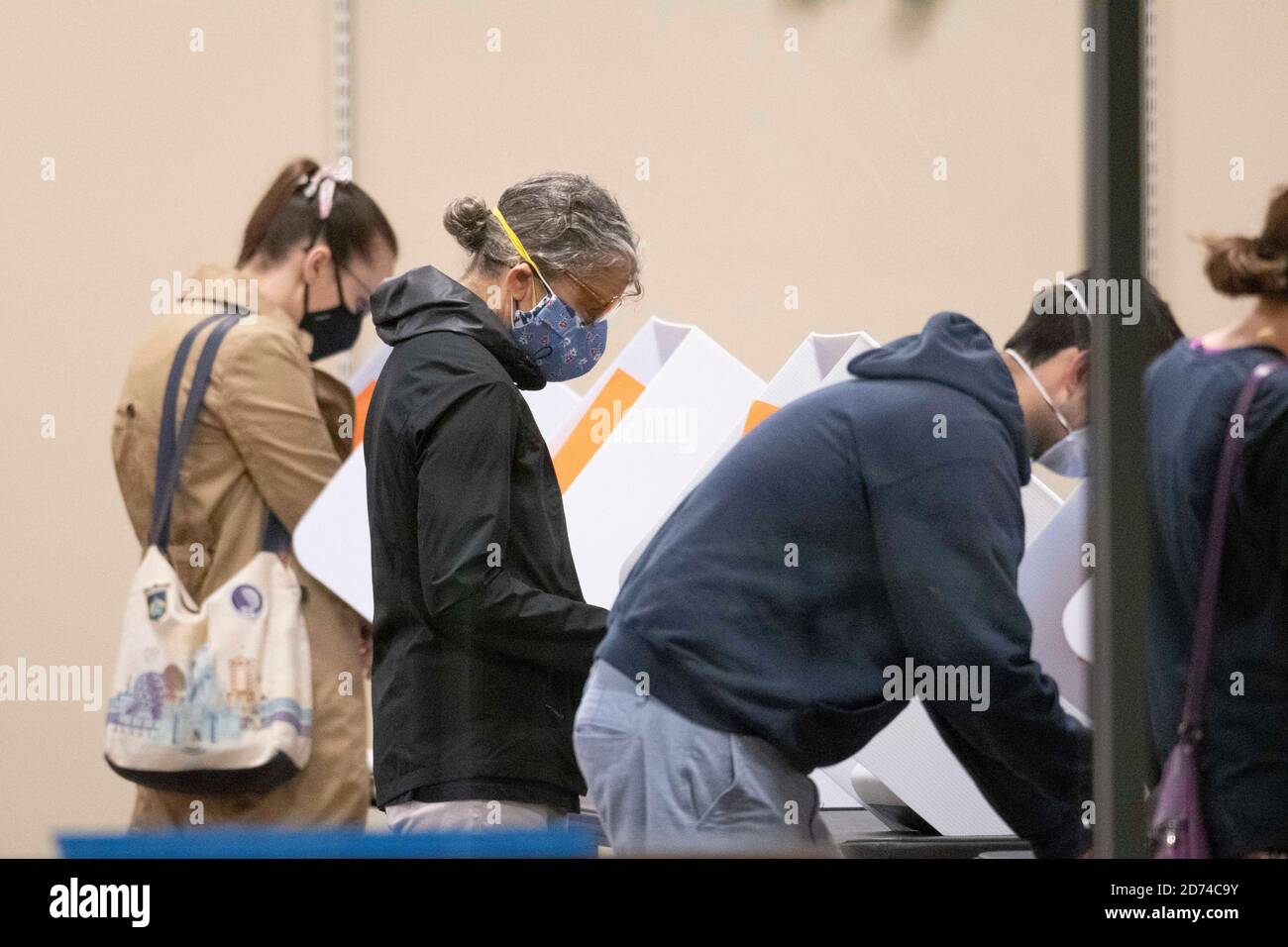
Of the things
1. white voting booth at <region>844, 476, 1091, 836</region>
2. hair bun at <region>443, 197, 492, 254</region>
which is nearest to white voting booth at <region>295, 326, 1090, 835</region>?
white voting booth at <region>844, 476, 1091, 836</region>

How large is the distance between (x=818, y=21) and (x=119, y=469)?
139cm

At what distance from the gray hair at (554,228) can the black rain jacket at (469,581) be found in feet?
0.33

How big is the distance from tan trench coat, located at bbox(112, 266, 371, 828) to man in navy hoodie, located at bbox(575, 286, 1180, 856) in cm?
42

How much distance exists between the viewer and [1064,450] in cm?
254

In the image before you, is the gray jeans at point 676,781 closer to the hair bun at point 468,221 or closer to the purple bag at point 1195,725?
the purple bag at point 1195,725

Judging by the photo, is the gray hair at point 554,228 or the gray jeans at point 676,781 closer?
the gray jeans at point 676,781

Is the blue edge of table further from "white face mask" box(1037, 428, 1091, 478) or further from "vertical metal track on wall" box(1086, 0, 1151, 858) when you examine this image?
"white face mask" box(1037, 428, 1091, 478)

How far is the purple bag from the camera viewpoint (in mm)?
2475

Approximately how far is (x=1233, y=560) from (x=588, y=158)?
48.6 inches

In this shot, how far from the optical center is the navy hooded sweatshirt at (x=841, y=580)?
7.86 feet

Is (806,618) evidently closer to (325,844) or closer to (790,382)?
(790,382)

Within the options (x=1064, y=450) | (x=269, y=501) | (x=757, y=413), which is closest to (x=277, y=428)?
(x=269, y=501)

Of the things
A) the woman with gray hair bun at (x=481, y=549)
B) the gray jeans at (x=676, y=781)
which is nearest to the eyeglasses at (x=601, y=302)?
Answer: the woman with gray hair bun at (x=481, y=549)
